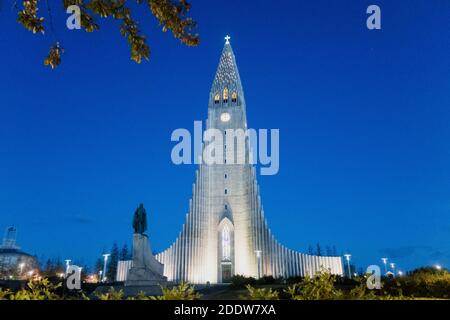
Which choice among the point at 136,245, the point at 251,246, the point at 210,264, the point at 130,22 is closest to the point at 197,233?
the point at 210,264

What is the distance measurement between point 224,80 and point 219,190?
1493cm

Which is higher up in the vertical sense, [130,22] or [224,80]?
[224,80]

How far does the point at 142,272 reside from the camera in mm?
22094

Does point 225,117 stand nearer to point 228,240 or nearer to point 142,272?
point 228,240

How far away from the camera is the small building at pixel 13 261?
54188 mm

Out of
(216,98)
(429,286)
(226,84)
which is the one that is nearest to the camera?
(429,286)

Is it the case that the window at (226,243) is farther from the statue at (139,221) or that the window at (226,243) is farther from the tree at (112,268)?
the tree at (112,268)

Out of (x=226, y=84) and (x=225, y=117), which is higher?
(x=226, y=84)

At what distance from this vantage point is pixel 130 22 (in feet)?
17.7

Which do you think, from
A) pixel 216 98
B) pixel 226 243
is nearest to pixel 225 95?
pixel 216 98

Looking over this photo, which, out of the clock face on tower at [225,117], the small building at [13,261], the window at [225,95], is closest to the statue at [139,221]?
the clock face on tower at [225,117]

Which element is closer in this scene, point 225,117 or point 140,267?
point 140,267

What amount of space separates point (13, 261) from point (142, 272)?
61510mm
